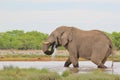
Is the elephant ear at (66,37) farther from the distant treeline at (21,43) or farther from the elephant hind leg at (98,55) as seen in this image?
the distant treeline at (21,43)

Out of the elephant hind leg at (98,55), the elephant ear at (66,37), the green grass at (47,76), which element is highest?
the elephant ear at (66,37)

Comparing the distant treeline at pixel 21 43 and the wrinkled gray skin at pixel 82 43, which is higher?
the wrinkled gray skin at pixel 82 43

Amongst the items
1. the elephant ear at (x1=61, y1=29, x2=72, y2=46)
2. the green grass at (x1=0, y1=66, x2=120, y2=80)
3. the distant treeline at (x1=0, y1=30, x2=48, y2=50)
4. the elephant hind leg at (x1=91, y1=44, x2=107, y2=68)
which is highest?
the elephant ear at (x1=61, y1=29, x2=72, y2=46)

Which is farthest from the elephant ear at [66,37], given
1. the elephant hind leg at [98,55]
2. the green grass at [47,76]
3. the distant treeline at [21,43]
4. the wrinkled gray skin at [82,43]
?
the distant treeline at [21,43]

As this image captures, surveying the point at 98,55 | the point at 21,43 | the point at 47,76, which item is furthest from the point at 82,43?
the point at 21,43

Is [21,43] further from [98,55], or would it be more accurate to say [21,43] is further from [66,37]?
[98,55]

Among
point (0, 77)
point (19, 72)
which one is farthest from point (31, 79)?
point (19, 72)

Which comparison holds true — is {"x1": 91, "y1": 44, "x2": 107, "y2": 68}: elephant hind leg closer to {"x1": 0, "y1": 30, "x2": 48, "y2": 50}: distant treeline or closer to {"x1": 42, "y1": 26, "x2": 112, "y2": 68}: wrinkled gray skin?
{"x1": 42, "y1": 26, "x2": 112, "y2": 68}: wrinkled gray skin

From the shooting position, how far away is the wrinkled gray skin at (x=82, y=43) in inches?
1063

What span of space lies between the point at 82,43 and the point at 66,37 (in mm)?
1003

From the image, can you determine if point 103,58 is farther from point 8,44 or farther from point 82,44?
point 8,44

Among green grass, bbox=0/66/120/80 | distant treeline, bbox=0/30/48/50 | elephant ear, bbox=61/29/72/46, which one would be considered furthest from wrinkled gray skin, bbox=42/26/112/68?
distant treeline, bbox=0/30/48/50

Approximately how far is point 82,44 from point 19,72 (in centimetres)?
768

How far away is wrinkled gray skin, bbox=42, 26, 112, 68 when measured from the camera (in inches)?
1063
